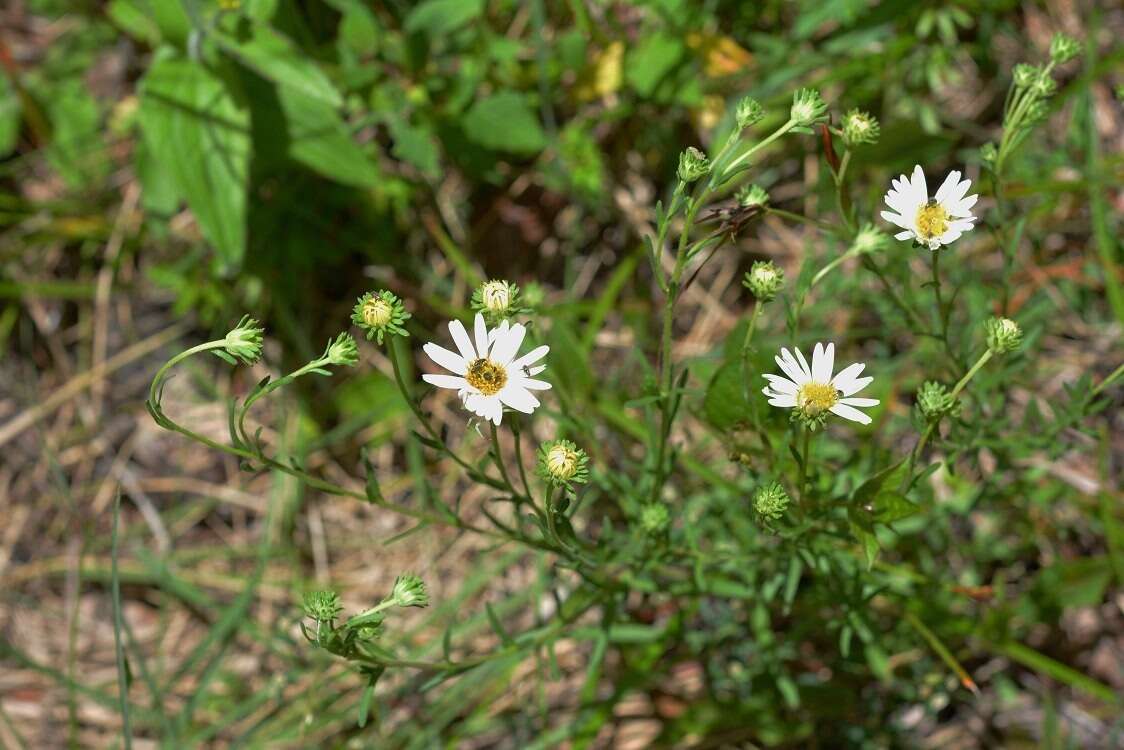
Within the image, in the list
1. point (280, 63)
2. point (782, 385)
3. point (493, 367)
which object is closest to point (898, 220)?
point (782, 385)

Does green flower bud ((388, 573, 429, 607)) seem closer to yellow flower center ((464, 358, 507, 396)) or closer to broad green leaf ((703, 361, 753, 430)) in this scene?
yellow flower center ((464, 358, 507, 396))

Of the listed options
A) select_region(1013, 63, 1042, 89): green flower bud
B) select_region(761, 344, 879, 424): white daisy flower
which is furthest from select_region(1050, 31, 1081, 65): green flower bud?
select_region(761, 344, 879, 424): white daisy flower

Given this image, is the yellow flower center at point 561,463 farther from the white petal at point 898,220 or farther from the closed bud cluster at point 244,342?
the white petal at point 898,220

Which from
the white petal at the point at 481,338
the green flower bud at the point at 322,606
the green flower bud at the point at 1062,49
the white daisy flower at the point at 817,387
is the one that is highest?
the green flower bud at the point at 1062,49

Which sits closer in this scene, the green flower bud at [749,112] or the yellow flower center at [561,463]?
the yellow flower center at [561,463]

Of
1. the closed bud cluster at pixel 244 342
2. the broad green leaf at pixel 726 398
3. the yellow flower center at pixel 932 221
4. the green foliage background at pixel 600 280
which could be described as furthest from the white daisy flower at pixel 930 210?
the closed bud cluster at pixel 244 342

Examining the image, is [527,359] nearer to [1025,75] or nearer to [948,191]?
→ [948,191]
